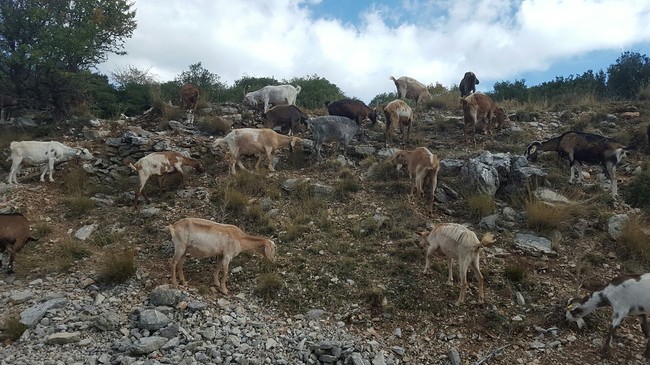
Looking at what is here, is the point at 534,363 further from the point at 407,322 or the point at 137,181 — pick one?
the point at 137,181

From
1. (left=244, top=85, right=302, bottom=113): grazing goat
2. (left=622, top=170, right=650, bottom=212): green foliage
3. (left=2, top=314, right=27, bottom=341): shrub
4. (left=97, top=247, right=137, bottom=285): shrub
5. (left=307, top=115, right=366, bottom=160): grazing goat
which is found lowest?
(left=2, top=314, right=27, bottom=341): shrub

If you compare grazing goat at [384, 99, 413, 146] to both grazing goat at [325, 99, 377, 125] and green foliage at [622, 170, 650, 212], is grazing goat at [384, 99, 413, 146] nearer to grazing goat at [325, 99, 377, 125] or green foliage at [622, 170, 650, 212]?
grazing goat at [325, 99, 377, 125]

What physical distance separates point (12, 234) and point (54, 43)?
25.1 ft

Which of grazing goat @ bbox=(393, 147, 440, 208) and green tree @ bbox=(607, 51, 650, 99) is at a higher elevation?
green tree @ bbox=(607, 51, 650, 99)

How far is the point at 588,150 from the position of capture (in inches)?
431

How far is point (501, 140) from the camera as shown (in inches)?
561

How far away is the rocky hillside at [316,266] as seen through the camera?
6000 millimetres

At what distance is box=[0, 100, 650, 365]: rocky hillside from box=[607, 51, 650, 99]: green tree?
9.31 m

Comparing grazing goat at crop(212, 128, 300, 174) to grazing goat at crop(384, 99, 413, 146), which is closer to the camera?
grazing goat at crop(212, 128, 300, 174)

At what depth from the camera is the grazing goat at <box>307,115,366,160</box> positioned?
40.8 ft

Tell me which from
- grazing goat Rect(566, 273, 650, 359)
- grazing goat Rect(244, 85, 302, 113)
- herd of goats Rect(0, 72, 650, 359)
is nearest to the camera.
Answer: grazing goat Rect(566, 273, 650, 359)

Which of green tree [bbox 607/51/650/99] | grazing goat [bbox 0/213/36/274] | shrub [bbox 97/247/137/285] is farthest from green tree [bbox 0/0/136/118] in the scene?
green tree [bbox 607/51/650/99]

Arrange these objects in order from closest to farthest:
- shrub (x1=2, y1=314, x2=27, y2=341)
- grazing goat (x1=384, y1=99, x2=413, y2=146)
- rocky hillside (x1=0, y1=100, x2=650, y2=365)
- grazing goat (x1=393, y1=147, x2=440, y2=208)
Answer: rocky hillside (x1=0, y1=100, x2=650, y2=365) < shrub (x1=2, y1=314, x2=27, y2=341) < grazing goat (x1=393, y1=147, x2=440, y2=208) < grazing goat (x1=384, y1=99, x2=413, y2=146)

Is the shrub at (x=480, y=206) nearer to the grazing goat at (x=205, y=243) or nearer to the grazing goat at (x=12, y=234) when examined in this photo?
the grazing goat at (x=205, y=243)
